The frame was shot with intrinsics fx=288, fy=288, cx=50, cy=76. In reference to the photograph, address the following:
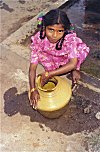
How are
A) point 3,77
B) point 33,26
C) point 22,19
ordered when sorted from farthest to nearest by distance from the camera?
point 22,19 → point 33,26 → point 3,77

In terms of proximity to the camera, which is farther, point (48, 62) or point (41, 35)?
point (48, 62)

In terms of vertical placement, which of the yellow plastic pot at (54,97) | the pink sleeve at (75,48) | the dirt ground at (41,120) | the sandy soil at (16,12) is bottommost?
the dirt ground at (41,120)

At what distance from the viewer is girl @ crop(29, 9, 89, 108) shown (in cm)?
284

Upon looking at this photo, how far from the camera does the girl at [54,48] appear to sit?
2836 mm

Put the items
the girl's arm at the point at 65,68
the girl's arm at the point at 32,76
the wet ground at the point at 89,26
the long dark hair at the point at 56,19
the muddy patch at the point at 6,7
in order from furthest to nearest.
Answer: the muddy patch at the point at 6,7 < the wet ground at the point at 89,26 < the girl's arm at the point at 32,76 < the girl's arm at the point at 65,68 < the long dark hair at the point at 56,19

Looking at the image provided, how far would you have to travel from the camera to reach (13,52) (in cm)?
418

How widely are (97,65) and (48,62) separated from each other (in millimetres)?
880

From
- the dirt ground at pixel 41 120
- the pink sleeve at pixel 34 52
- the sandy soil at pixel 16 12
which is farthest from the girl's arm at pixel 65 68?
the sandy soil at pixel 16 12

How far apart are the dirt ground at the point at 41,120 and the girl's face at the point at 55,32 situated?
35.1 inches

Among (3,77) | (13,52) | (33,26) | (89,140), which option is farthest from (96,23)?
(89,140)

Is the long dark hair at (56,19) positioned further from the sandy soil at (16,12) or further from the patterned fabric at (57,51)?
the sandy soil at (16,12)

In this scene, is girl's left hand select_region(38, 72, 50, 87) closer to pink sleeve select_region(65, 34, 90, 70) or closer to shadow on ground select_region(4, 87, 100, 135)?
pink sleeve select_region(65, 34, 90, 70)

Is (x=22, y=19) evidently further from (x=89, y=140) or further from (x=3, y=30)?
(x=89, y=140)

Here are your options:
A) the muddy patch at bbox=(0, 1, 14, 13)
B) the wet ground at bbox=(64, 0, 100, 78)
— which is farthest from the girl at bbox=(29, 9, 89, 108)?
the muddy patch at bbox=(0, 1, 14, 13)
